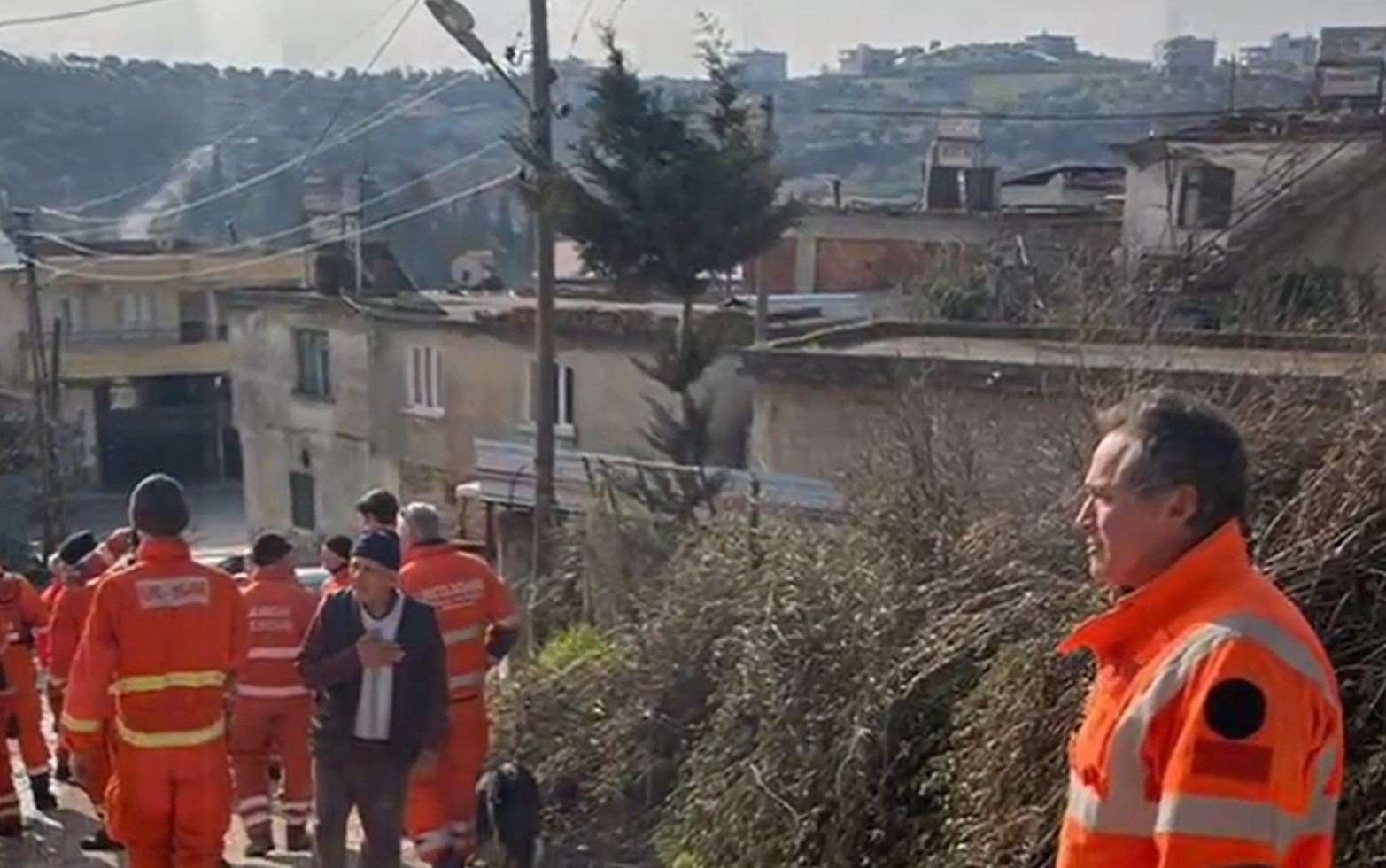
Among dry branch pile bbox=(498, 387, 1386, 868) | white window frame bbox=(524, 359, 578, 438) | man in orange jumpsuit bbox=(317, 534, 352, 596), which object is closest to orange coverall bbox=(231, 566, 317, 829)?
man in orange jumpsuit bbox=(317, 534, 352, 596)

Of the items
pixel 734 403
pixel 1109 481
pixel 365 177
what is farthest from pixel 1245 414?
pixel 365 177

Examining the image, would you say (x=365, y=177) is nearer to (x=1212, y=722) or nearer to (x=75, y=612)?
(x=75, y=612)

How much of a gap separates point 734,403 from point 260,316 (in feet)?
47.4

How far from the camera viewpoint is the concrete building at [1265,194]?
21.1 metres

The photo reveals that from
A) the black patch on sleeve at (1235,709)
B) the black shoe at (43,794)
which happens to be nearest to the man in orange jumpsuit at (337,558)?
the black shoe at (43,794)

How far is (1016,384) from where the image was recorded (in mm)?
9125

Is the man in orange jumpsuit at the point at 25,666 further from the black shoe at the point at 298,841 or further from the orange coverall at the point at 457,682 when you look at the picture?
the orange coverall at the point at 457,682

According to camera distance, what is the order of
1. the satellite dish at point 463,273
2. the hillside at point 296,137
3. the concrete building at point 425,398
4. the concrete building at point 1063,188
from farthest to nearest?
the hillside at point 296,137, the satellite dish at point 463,273, the concrete building at point 1063,188, the concrete building at point 425,398

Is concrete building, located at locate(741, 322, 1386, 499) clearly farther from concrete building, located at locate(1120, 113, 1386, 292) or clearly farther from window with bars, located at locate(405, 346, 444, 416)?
window with bars, located at locate(405, 346, 444, 416)

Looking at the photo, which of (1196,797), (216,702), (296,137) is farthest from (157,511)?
(296,137)

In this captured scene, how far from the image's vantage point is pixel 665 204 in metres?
12.9

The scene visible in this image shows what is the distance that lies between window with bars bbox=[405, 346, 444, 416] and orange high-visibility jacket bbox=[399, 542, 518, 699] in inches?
744

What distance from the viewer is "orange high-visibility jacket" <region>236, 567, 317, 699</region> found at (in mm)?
7469

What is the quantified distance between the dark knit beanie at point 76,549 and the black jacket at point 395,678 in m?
2.88
